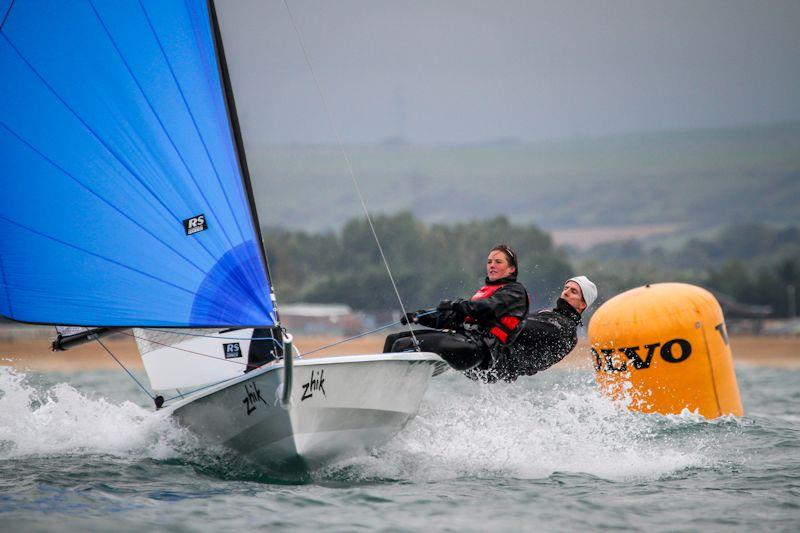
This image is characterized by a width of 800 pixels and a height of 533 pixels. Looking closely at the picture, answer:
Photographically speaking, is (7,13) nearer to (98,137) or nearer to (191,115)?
(98,137)

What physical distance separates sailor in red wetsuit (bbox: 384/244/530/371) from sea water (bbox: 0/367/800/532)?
0.38 m

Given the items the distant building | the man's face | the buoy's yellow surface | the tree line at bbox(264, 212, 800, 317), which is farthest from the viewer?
the tree line at bbox(264, 212, 800, 317)

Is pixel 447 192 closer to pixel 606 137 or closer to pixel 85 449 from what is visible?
pixel 606 137

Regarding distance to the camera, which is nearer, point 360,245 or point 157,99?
point 157,99

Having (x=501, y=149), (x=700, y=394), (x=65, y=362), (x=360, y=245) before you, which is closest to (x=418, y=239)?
(x=360, y=245)

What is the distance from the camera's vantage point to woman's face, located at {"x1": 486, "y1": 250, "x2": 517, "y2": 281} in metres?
7.82

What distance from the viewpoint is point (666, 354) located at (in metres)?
8.73

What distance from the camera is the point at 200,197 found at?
7.08m

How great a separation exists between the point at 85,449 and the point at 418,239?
7360 cm

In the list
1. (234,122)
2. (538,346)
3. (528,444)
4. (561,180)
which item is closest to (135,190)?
(234,122)

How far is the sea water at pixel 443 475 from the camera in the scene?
5.72 metres

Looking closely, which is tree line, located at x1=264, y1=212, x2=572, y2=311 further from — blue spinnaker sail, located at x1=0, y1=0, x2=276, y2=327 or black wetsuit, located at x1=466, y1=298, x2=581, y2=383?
blue spinnaker sail, located at x1=0, y1=0, x2=276, y2=327

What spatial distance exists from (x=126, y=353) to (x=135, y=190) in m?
33.0

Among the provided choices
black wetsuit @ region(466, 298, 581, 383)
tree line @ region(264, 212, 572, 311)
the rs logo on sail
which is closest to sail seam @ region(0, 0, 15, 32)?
the rs logo on sail
